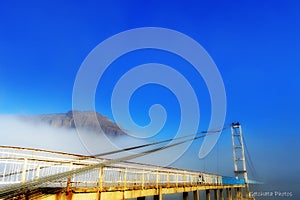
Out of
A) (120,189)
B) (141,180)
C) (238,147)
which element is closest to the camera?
(120,189)

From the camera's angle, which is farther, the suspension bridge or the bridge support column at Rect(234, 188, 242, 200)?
the bridge support column at Rect(234, 188, 242, 200)

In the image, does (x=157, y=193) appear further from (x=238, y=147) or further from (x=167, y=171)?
(x=238, y=147)

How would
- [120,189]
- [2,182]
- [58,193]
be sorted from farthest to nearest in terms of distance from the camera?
[120,189], [58,193], [2,182]

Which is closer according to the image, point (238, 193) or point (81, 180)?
point (81, 180)

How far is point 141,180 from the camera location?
12773 mm

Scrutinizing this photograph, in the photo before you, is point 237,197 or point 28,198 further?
point 237,197

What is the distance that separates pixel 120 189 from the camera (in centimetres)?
1096

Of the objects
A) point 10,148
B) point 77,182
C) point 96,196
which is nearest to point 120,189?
point 96,196

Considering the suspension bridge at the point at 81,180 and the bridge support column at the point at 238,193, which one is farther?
the bridge support column at the point at 238,193

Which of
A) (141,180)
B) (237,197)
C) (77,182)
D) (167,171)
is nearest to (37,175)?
→ (77,182)

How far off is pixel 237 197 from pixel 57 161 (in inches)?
1650

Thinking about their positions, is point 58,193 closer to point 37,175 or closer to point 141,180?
point 37,175

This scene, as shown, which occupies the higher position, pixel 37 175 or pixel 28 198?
pixel 37 175

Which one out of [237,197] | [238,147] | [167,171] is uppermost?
[238,147]
